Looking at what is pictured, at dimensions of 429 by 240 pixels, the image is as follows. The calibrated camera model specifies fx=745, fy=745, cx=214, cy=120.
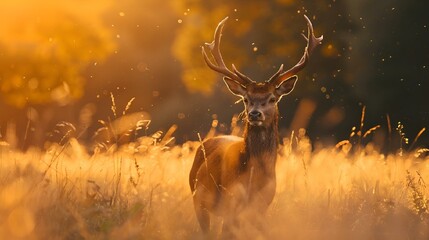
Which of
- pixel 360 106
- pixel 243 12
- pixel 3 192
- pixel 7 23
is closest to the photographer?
pixel 3 192

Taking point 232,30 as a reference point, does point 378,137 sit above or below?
below

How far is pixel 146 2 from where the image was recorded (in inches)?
1178

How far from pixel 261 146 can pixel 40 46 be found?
1877 cm

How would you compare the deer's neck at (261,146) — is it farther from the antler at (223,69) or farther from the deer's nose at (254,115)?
the antler at (223,69)

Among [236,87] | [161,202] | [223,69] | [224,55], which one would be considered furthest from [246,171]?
[224,55]

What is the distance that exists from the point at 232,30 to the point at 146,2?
780 cm

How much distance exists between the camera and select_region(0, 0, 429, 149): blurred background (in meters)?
20.6

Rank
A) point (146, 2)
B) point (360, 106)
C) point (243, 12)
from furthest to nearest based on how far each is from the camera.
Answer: point (146, 2), point (243, 12), point (360, 106)

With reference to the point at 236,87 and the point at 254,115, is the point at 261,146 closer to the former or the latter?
the point at 254,115

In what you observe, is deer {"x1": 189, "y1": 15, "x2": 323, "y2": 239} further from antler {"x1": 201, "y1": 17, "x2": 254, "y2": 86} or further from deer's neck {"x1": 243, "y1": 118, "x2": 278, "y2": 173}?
antler {"x1": 201, "y1": 17, "x2": 254, "y2": 86}

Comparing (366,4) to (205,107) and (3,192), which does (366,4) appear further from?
(3,192)

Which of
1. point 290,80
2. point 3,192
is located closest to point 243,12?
point 290,80

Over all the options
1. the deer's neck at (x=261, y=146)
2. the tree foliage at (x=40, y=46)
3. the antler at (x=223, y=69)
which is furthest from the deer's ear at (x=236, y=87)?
the tree foliage at (x=40, y=46)

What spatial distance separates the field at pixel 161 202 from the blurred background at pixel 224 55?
271 inches
